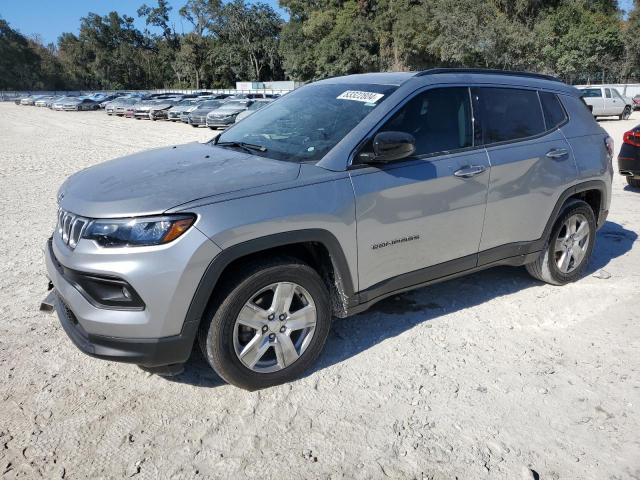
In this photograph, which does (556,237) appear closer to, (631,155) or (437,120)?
(437,120)

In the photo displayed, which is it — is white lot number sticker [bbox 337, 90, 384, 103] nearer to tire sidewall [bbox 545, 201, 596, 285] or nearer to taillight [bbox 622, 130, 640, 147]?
tire sidewall [bbox 545, 201, 596, 285]

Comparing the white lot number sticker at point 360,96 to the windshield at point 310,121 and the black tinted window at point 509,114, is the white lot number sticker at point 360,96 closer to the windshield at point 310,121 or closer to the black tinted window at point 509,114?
the windshield at point 310,121

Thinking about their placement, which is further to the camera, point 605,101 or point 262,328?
point 605,101

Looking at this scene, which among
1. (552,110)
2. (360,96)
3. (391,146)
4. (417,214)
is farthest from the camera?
(552,110)

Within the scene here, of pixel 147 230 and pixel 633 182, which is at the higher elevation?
pixel 147 230

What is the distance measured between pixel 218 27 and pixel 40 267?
3614 inches

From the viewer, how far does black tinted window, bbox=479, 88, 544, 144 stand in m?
4.10

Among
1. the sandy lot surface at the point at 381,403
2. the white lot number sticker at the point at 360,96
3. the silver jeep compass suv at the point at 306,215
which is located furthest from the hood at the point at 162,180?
the sandy lot surface at the point at 381,403

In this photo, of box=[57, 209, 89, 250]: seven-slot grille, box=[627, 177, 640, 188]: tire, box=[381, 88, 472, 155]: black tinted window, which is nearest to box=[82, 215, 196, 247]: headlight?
box=[57, 209, 89, 250]: seven-slot grille

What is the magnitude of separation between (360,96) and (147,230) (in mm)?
1851

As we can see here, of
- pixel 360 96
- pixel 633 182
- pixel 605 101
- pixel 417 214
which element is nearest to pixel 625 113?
pixel 605 101

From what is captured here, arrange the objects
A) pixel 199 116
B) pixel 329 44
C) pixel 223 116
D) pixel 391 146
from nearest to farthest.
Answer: pixel 391 146 < pixel 223 116 < pixel 199 116 < pixel 329 44

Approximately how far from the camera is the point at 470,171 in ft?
12.6

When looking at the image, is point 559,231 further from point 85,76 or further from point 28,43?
point 28,43
